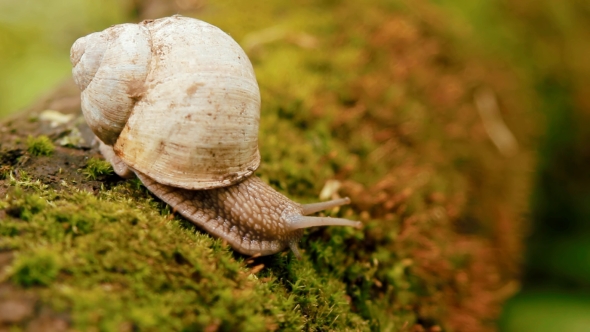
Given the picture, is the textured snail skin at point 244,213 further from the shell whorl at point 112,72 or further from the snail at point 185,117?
the shell whorl at point 112,72

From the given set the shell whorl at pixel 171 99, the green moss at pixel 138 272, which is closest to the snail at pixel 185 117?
the shell whorl at pixel 171 99

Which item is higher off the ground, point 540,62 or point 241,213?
point 540,62

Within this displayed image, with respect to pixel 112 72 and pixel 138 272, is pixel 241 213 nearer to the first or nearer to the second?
pixel 138 272

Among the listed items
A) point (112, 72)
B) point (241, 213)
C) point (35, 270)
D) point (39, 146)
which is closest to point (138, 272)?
point (35, 270)

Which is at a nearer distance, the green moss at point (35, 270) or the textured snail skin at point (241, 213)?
the green moss at point (35, 270)

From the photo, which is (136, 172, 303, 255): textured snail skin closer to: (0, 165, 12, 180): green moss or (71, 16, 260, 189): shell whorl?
(71, 16, 260, 189): shell whorl

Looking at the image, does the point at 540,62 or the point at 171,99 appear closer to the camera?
the point at 171,99
